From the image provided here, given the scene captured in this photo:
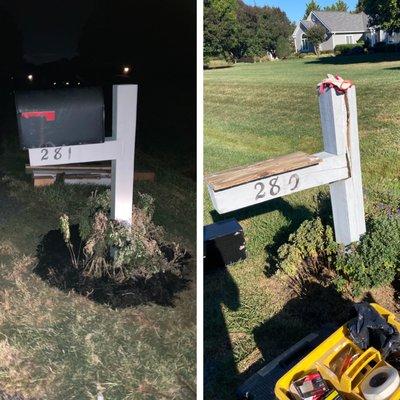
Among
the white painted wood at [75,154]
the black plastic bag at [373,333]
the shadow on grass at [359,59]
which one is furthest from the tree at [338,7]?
the white painted wood at [75,154]

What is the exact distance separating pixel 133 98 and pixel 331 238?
2.48 m

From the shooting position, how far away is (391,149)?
6223mm

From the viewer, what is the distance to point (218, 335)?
4020mm

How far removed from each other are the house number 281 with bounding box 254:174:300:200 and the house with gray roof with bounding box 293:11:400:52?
240 centimetres

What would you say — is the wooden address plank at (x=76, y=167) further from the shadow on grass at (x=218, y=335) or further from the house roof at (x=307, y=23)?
the house roof at (x=307, y=23)

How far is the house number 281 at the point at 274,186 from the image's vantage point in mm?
3676

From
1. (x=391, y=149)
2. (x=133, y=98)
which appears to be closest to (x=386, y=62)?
(x=391, y=149)

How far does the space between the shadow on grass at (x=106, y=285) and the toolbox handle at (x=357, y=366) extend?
108 cm

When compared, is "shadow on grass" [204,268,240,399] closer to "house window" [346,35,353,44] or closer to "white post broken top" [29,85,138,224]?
"white post broken top" [29,85,138,224]

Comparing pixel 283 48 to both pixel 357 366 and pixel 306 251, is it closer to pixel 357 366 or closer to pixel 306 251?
pixel 306 251

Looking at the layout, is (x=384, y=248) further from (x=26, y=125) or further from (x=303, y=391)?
(x=26, y=125)

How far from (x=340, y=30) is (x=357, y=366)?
147 inches

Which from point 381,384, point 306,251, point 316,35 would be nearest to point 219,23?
point 316,35

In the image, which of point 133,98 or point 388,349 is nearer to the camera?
point 133,98
